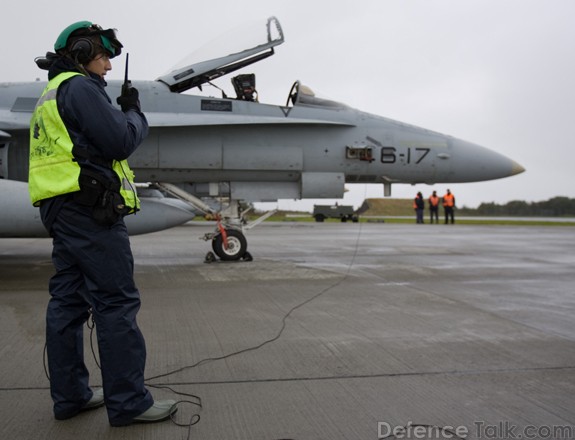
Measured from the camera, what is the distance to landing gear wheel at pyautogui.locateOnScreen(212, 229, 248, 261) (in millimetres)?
9477

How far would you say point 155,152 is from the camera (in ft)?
29.2

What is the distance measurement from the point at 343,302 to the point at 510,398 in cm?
289

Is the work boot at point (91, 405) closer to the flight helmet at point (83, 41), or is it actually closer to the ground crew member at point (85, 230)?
the ground crew member at point (85, 230)

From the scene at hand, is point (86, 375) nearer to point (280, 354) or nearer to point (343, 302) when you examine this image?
point (280, 354)

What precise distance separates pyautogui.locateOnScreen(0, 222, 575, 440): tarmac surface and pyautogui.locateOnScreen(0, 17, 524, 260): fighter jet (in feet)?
6.05

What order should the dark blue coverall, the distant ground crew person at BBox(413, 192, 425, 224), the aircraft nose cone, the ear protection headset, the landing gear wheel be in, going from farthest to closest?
the distant ground crew person at BBox(413, 192, 425, 224) → the aircraft nose cone → the landing gear wheel → the ear protection headset → the dark blue coverall

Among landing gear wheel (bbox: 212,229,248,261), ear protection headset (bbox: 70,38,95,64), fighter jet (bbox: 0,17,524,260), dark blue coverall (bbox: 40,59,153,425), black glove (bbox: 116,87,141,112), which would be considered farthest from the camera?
landing gear wheel (bbox: 212,229,248,261)

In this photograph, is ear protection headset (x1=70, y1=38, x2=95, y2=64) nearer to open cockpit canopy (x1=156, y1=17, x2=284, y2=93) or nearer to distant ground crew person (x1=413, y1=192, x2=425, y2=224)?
open cockpit canopy (x1=156, y1=17, x2=284, y2=93)

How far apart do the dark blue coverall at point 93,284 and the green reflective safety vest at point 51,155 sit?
0.05 metres

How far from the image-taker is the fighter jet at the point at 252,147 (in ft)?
29.0

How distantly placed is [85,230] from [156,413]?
98cm

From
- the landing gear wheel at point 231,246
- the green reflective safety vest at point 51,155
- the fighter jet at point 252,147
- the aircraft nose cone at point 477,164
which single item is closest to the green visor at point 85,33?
the green reflective safety vest at point 51,155

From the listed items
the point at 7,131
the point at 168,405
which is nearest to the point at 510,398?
the point at 168,405

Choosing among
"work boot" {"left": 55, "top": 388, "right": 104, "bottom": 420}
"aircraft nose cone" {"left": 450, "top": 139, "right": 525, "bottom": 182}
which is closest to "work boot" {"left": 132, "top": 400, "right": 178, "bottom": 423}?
"work boot" {"left": 55, "top": 388, "right": 104, "bottom": 420}
